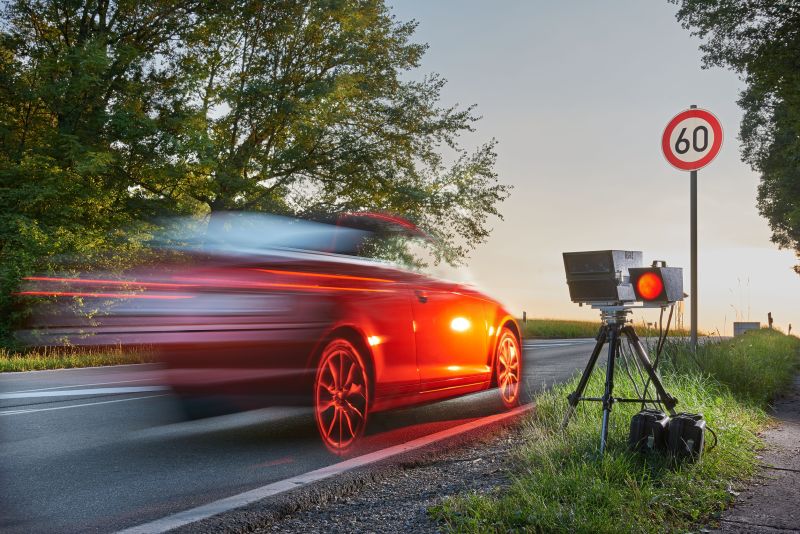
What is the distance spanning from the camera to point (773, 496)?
422 centimetres

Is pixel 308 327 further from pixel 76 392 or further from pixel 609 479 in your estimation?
pixel 76 392

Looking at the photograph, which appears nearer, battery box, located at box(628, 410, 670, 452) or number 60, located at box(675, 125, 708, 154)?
battery box, located at box(628, 410, 670, 452)

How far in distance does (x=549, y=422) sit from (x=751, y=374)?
358 centimetres

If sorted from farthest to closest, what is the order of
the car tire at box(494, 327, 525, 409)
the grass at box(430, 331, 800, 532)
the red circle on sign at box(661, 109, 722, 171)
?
1. the red circle on sign at box(661, 109, 722, 171)
2. the car tire at box(494, 327, 525, 409)
3. the grass at box(430, 331, 800, 532)

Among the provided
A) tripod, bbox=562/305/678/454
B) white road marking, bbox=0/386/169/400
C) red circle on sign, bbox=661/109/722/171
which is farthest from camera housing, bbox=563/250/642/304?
white road marking, bbox=0/386/169/400

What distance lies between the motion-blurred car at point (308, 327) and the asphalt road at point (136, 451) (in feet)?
1.03

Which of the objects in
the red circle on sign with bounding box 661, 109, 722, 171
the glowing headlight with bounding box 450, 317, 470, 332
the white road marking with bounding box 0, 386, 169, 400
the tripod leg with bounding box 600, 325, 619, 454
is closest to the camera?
the tripod leg with bounding box 600, 325, 619, 454

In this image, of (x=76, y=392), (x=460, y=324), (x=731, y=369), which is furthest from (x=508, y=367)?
(x=76, y=392)

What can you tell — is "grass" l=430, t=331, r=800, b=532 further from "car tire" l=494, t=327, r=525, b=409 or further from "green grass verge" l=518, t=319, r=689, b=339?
"green grass verge" l=518, t=319, r=689, b=339

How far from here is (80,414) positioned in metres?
7.49

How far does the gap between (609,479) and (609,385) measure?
960 millimetres

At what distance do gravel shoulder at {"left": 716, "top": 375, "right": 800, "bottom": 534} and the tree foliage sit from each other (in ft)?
46.3

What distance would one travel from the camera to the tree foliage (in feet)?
64.2

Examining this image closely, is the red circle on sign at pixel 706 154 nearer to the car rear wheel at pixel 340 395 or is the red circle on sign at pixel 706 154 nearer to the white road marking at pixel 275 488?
the white road marking at pixel 275 488
